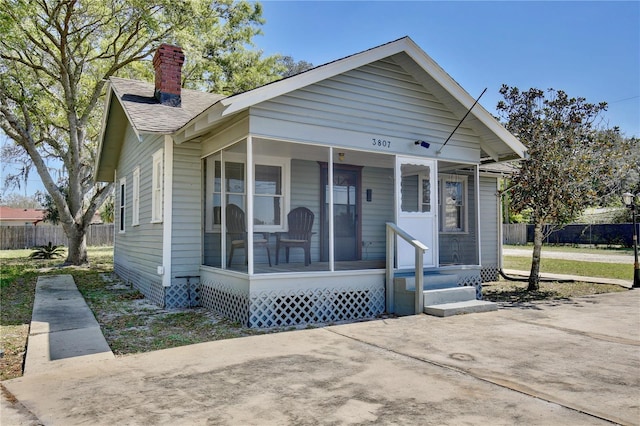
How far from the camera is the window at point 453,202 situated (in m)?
11.2

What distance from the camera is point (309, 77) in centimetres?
686

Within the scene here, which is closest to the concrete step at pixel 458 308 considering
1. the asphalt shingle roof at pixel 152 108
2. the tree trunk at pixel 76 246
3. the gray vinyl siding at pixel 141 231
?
the gray vinyl siding at pixel 141 231

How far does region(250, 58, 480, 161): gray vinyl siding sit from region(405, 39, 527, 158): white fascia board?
0.43m

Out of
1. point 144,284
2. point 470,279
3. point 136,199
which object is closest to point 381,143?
point 470,279

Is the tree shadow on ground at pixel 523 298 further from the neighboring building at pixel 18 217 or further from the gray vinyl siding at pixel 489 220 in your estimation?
the neighboring building at pixel 18 217

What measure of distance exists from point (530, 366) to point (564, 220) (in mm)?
Result: 7075

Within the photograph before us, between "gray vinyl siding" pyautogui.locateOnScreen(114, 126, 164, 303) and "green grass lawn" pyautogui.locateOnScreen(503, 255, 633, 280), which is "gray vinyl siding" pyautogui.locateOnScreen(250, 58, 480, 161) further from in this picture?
"green grass lawn" pyautogui.locateOnScreen(503, 255, 633, 280)

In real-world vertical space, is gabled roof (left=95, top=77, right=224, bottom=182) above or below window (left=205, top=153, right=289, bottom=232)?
above

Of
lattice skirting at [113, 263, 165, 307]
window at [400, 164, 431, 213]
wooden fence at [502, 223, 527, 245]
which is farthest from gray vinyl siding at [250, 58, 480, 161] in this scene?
wooden fence at [502, 223, 527, 245]

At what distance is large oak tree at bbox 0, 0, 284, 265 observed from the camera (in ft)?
48.3

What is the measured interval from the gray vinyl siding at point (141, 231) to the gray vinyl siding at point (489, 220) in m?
8.65

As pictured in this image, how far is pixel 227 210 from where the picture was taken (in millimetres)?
8016

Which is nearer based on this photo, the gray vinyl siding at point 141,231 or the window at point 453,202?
the gray vinyl siding at point 141,231

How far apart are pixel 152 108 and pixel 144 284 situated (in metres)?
3.71
